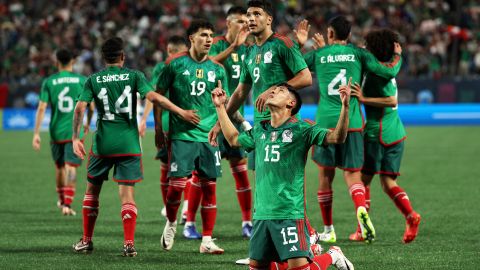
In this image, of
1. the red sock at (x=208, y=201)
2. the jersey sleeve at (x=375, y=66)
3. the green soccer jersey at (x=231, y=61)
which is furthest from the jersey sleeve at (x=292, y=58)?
the green soccer jersey at (x=231, y=61)

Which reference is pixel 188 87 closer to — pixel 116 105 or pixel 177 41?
pixel 116 105

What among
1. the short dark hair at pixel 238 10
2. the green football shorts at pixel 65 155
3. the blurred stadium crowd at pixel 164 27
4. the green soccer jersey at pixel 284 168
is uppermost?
the blurred stadium crowd at pixel 164 27

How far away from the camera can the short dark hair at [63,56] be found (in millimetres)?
12883

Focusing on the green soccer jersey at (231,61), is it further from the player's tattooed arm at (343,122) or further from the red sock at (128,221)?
the player's tattooed arm at (343,122)

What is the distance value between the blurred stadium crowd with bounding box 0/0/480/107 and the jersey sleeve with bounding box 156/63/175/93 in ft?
68.4

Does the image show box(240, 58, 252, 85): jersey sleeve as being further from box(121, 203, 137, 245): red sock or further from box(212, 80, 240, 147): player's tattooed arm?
box(121, 203, 137, 245): red sock

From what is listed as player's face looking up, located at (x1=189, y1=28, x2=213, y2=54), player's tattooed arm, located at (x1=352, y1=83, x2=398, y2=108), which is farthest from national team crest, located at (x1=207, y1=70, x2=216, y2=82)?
player's tattooed arm, located at (x1=352, y1=83, x2=398, y2=108)

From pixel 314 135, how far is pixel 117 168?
312 cm

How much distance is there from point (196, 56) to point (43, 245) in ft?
8.70

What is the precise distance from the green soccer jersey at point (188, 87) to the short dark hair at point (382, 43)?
1796mm

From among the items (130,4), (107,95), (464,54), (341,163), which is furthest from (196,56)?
(130,4)

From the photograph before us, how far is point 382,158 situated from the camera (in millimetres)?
10273

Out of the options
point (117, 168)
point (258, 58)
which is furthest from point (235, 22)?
point (117, 168)

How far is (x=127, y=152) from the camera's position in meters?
9.33
